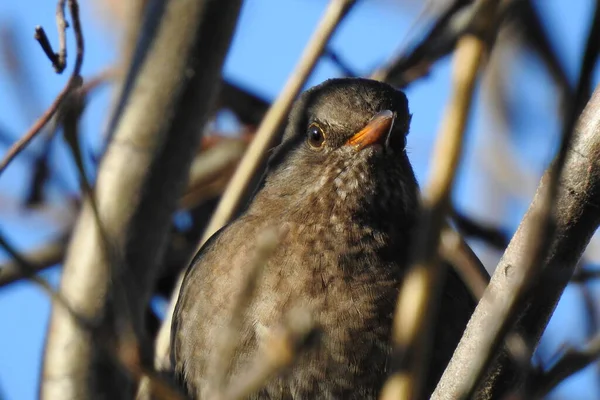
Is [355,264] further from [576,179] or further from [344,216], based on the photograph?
[576,179]

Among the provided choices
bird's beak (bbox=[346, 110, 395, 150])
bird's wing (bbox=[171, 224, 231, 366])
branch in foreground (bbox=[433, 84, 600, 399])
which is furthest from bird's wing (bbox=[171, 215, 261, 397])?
branch in foreground (bbox=[433, 84, 600, 399])

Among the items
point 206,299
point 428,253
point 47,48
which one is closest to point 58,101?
point 47,48

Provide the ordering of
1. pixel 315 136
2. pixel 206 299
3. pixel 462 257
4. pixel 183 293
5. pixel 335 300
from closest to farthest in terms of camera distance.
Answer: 1. pixel 462 257
2. pixel 335 300
3. pixel 206 299
4. pixel 183 293
5. pixel 315 136

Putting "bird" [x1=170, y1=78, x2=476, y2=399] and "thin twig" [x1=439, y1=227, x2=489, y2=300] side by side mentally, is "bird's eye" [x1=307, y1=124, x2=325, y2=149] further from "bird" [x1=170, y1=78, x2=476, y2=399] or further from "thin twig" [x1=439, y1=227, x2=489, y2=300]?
"thin twig" [x1=439, y1=227, x2=489, y2=300]

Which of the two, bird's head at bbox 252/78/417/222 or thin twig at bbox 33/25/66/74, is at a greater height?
thin twig at bbox 33/25/66/74

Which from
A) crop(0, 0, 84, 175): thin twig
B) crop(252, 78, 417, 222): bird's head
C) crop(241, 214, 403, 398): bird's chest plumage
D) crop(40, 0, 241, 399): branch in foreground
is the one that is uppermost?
crop(0, 0, 84, 175): thin twig

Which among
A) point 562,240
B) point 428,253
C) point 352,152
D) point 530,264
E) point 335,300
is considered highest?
point 530,264

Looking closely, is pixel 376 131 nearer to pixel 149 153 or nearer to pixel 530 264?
pixel 149 153
